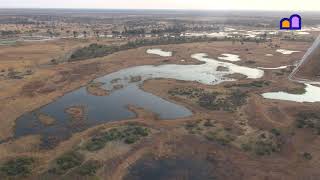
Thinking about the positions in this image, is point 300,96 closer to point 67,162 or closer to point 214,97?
point 214,97

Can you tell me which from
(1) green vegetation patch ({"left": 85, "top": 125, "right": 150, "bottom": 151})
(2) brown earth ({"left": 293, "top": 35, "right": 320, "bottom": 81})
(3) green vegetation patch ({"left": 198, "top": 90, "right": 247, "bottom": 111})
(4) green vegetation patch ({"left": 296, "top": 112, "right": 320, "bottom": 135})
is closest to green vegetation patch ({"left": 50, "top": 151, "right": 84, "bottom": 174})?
(1) green vegetation patch ({"left": 85, "top": 125, "right": 150, "bottom": 151})

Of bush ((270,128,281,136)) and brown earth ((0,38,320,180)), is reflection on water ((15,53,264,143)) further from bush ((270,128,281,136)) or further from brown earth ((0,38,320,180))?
bush ((270,128,281,136))

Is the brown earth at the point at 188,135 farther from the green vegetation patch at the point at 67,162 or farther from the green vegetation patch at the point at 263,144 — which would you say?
the green vegetation patch at the point at 67,162

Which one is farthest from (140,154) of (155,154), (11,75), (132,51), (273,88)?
(132,51)

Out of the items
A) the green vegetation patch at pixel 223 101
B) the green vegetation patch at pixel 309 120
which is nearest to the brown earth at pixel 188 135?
the green vegetation patch at pixel 309 120

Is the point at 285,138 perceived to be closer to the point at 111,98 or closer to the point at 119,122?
the point at 119,122

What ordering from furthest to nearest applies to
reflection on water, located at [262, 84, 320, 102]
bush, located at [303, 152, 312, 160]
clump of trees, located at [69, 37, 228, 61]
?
1. clump of trees, located at [69, 37, 228, 61]
2. reflection on water, located at [262, 84, 320, 102]
3. bush, located at [303, 152, 312, 160]
